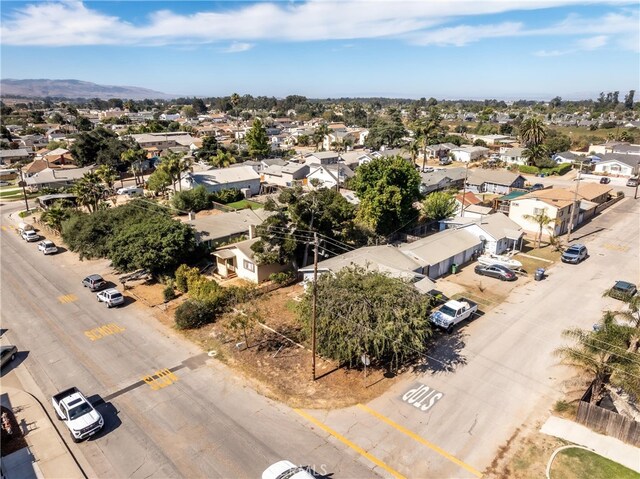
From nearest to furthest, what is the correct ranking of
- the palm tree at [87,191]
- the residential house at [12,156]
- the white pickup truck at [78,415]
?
the white pickup truck at [78,415] → the palm tree at [87,191] → the residential house at [12,156]

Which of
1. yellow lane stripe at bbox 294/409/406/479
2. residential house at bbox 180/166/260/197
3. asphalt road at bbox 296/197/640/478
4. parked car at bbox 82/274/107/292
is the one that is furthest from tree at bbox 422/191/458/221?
parked car at bbox 82/274/107/292

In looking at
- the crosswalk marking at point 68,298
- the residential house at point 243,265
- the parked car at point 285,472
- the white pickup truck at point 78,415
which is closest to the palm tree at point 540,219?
the residential house at point 243,265

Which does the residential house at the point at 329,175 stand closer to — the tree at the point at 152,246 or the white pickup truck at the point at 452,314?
the tree at the point at 152,246

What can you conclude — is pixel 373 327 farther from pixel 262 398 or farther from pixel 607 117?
pixel 607 117

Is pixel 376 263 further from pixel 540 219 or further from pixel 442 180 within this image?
pixel 442 180

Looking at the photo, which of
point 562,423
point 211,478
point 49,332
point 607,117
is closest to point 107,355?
point 49,332
